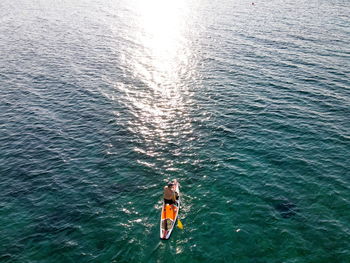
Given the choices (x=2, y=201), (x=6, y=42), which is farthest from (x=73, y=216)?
(x=6, y=42)

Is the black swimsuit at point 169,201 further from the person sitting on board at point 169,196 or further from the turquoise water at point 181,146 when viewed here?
the turquoise water at point 181,146

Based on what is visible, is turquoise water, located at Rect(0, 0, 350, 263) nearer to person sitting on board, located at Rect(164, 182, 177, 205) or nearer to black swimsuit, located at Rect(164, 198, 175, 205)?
black swimsuit, located at Rect(164, 198, 175, 205)

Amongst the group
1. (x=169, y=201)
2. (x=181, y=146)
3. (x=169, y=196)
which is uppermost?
(x=181, y=146)

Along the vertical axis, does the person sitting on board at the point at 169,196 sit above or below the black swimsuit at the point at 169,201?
above

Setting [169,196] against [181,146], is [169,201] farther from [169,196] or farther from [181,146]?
[181,146]

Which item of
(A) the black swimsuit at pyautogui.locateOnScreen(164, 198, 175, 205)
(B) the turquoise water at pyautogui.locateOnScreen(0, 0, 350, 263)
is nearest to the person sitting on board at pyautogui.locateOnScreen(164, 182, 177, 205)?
(A) the black swimsuit at pyautogui.locateOnScreen(164, 198, 175, 205)

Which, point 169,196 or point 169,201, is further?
point 169,201

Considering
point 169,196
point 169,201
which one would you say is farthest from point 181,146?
point 169,196

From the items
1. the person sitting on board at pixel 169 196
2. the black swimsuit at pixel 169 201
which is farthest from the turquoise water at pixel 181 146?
the person sitting on board at pixel 169 196
